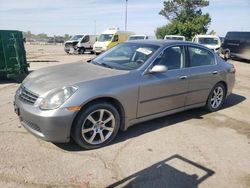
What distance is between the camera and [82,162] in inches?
136

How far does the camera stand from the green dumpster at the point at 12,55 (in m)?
8.48

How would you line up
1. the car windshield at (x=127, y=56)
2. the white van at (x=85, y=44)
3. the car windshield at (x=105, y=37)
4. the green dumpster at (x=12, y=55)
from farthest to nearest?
the white van at (x=85, y=44), the car windshield at (x=105, y=37), the green dumpster at (x=12, y=55), the car windshield at (x=127, y=56)

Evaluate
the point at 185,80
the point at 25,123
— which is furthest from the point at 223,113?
the point at 25,123

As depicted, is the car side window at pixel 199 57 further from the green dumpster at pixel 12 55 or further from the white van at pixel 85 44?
the white van at pixel 85 44

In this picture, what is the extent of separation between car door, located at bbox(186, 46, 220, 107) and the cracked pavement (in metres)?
0.58

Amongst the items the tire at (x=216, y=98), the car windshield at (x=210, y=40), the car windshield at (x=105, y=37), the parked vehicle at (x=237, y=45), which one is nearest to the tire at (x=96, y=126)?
the tire at (x=216, y=98)

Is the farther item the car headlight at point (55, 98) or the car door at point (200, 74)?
the car door at point (200, 74)

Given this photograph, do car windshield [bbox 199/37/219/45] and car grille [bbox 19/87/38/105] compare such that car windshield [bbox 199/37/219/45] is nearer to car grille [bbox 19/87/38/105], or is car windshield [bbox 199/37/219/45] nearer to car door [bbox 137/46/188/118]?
car door [bbox 137/46/188/118]

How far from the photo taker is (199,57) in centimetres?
533

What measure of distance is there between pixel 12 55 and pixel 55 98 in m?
6.09

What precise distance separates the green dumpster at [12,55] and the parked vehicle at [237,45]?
47.1 feet

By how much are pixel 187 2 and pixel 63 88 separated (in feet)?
149

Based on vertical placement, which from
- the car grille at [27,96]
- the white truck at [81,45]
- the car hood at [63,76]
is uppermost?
the car hood at [63,76]

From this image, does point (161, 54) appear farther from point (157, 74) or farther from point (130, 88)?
point (130, 88)
